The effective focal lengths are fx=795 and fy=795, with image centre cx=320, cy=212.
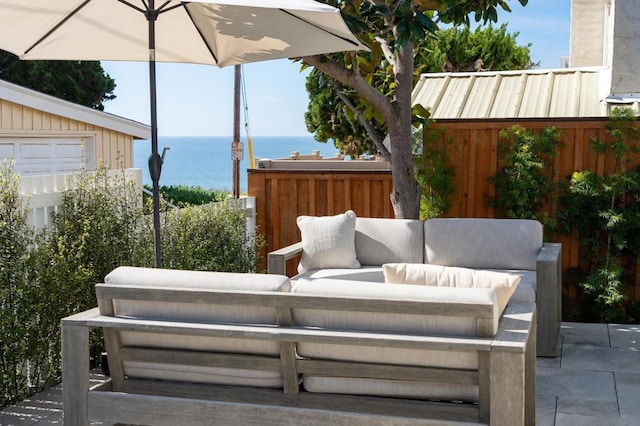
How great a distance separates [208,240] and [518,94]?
14.4ft

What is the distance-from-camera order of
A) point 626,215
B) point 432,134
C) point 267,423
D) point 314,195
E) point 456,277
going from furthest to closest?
point 314,195
point 432,134
point 626,215
point 456,277
point 267,423

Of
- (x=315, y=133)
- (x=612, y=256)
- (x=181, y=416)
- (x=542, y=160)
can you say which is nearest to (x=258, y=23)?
(x=181, y=416)

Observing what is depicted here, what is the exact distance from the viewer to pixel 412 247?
5926 mm

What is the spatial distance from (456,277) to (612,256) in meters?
3.69

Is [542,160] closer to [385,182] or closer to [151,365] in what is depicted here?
[385,182]

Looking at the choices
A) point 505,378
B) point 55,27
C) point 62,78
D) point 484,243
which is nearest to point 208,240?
point 55,27

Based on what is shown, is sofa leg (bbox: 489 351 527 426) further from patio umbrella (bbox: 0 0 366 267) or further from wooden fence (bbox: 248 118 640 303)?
wooden fence (bbox: 248 118 640 303)

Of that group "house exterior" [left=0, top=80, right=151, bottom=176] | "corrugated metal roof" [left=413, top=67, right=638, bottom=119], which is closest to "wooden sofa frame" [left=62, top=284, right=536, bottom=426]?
"corrugated metal roof" [left=413, top=67, right=638, bottom=119]

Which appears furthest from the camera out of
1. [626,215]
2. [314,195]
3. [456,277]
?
[314,195]

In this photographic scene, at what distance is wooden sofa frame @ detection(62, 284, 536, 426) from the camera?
2770 mm

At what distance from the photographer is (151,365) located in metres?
3.20

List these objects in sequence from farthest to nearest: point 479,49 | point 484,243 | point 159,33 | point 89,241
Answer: point 479,49, point 484,243, point 159,33, point 89,241

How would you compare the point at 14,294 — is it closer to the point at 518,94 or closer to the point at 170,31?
the point at 170,31

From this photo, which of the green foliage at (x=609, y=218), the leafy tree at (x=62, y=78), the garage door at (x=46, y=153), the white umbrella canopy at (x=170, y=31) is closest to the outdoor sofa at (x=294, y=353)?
the white umbrella canopy at (x=170, y=31)
